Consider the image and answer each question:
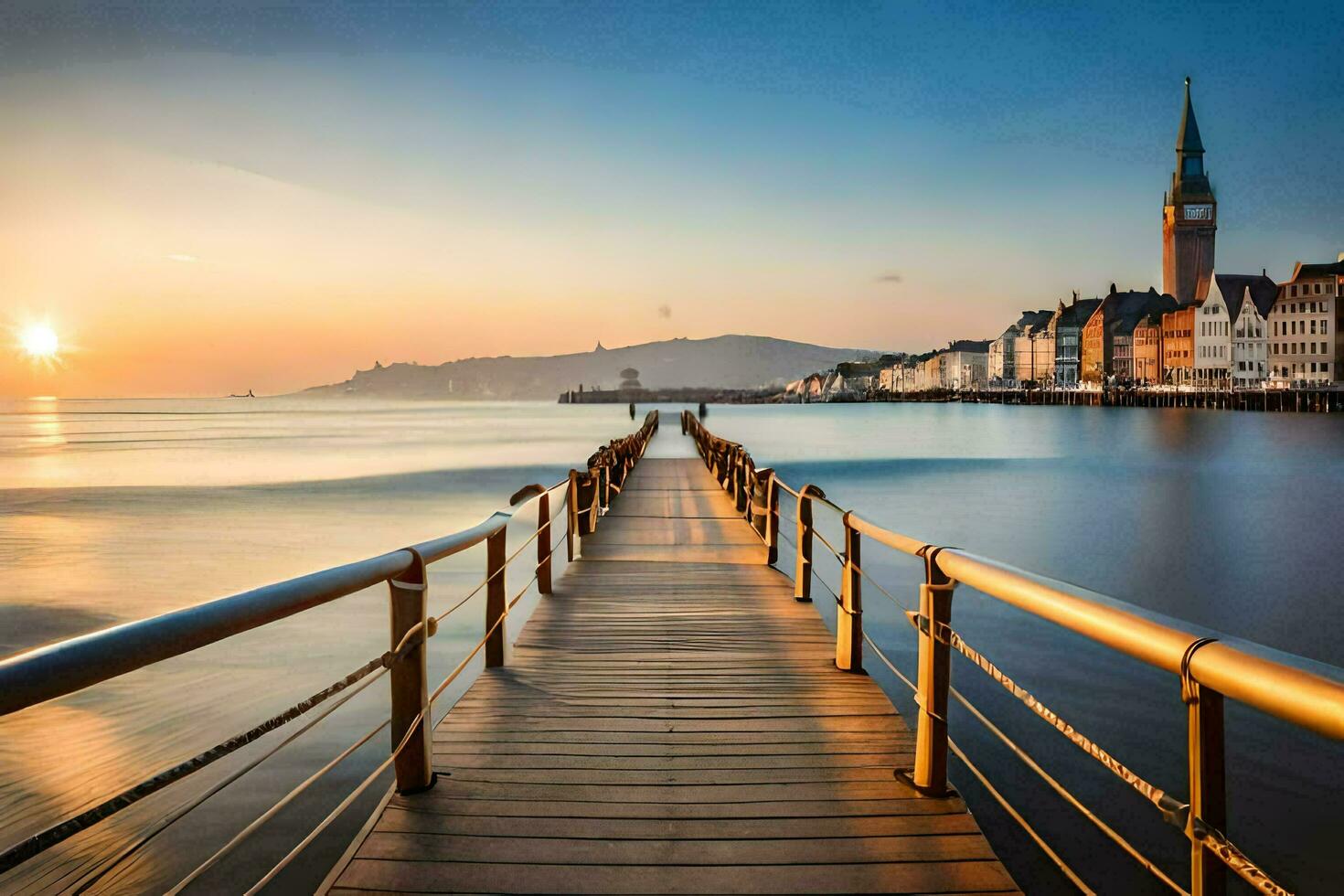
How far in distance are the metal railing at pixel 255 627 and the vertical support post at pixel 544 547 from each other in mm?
1882

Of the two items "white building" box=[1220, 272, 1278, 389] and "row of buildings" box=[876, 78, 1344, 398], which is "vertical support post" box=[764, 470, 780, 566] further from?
"white building" box=[1220, 272, 1278, 389]

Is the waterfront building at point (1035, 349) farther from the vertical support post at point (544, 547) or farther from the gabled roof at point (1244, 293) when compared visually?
the vertical support post at point (544, 547)

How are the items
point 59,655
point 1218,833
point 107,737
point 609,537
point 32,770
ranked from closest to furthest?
point 59,655, point 1218,833, point 32,770, point 107,737, point 609,537

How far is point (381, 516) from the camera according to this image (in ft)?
76.5

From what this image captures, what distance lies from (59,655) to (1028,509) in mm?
27451

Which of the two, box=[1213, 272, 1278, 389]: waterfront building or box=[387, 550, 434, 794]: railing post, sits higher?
box=[1213, 272, 1278, 389]: waterfront building

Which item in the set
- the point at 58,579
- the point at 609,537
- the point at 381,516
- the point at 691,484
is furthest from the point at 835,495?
the point at 58,579

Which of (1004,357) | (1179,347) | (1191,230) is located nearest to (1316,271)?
(1179,347)

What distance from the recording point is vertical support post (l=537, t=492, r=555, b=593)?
7418 mm

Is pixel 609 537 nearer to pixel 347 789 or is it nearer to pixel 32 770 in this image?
pixel 347 789

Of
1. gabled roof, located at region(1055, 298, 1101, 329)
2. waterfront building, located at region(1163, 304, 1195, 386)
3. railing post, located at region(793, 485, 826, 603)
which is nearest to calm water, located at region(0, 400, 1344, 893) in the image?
railing post, located at region(793, 485, 826, 603)

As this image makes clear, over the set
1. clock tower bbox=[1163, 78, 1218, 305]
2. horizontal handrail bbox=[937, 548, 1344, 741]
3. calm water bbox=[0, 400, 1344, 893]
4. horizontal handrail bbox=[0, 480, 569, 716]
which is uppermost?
clock tower bbox=[1163, 78, 1218, 305]

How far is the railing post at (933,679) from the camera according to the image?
11.2 feet

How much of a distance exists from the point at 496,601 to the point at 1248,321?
11863 centimetres
